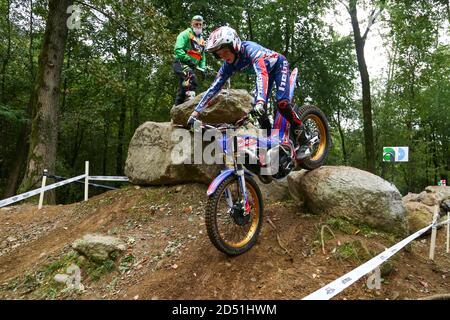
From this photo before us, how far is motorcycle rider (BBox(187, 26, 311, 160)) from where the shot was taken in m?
4.87

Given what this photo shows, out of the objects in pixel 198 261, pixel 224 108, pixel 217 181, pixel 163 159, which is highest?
pixel 224 108

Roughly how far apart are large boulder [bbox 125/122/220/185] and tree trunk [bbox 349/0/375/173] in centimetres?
1065

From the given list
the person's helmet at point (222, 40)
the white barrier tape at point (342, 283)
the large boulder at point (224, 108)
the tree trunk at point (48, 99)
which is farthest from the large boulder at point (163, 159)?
the white barrier tape at point (342, 283)

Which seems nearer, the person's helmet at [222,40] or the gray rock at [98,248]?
the person's helmet at [222,40]

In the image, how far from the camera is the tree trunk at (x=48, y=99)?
1034cm

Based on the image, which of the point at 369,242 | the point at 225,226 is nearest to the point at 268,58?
the point at 225,226

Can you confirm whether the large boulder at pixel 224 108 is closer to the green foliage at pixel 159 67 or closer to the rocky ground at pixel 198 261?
the rocky ground at pixel 198 261

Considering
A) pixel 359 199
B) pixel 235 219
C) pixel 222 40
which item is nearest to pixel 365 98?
pixel 359 199

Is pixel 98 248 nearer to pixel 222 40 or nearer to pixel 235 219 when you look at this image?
pixel 235 219

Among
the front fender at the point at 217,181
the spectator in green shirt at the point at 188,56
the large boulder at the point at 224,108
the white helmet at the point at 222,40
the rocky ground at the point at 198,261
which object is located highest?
the spectator in green shirt at the point at 188,56

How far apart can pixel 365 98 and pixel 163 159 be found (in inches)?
472

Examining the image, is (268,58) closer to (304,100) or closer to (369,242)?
(369,242)

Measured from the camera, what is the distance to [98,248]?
5309 millimetres

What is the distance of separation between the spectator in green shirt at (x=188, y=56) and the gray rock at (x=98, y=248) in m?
4.08
